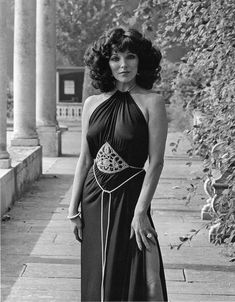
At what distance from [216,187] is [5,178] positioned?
277 centimetres

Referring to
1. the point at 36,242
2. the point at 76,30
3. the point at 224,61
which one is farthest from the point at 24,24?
Result: the point at 76,30

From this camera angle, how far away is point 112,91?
15.4ft

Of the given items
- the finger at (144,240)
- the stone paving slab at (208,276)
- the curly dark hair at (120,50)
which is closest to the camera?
the finger at (144,240)

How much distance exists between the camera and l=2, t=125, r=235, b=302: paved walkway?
6613 millimetres

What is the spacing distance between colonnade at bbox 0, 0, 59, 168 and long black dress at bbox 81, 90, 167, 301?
20.7ft

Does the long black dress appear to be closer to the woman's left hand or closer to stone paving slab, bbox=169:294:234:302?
the woman's left hand

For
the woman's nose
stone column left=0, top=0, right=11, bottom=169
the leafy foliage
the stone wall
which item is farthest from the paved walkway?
the woman's nose

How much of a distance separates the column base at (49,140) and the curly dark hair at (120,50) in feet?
42.5

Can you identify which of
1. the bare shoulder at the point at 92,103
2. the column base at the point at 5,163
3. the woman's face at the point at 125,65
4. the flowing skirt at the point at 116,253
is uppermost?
the woman's face at the point at 125,65

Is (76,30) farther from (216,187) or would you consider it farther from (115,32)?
(115,32)

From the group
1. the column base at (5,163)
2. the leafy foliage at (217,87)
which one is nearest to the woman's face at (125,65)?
the leafy foliage at (217,87)

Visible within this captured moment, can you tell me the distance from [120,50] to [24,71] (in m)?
9.70

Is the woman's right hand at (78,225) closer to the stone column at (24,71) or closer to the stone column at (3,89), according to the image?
the stone column at (3,89)

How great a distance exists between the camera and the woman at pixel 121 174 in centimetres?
450
